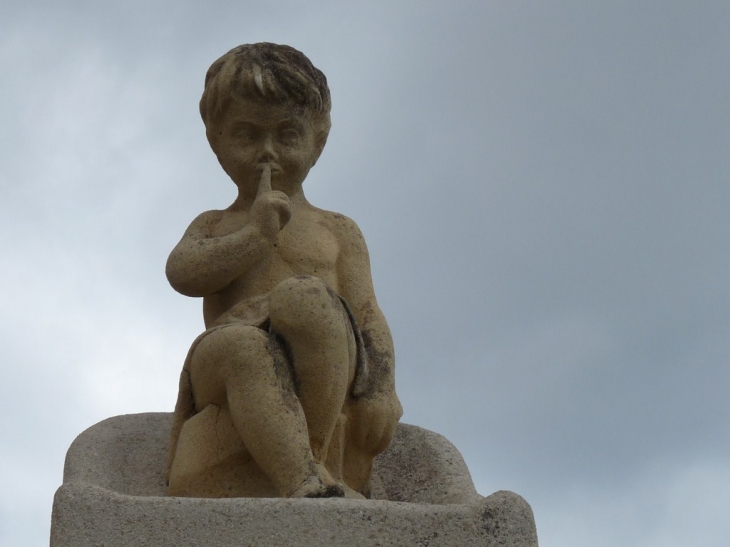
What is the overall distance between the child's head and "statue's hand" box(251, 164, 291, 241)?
0.48m

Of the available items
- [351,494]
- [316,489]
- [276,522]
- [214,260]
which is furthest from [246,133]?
[276,522]

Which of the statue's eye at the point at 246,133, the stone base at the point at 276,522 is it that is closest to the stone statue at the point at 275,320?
the statue's eye at the point at 246,133

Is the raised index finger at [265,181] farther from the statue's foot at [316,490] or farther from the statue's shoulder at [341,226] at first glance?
the statue's foot at [316,490]

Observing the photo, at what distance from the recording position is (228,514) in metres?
4.29

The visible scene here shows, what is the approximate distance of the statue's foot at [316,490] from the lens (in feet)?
15.0

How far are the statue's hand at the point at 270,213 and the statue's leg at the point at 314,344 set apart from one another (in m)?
0.53

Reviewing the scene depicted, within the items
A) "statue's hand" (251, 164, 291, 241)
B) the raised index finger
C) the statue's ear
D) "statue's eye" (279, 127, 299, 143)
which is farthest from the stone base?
the statue's ear

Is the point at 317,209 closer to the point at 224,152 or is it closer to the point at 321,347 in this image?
the point at 224,152

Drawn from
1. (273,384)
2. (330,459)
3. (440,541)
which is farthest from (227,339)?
(440,541)

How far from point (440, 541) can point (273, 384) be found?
2.81ft

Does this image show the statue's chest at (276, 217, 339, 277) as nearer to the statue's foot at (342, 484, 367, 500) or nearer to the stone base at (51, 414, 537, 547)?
the statue's foot at (342, 484, 367, 500)

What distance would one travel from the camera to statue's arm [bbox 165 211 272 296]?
→ 5371mm

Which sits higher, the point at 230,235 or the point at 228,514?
the point at 230,235

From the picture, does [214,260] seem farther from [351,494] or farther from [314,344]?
[351,494]
